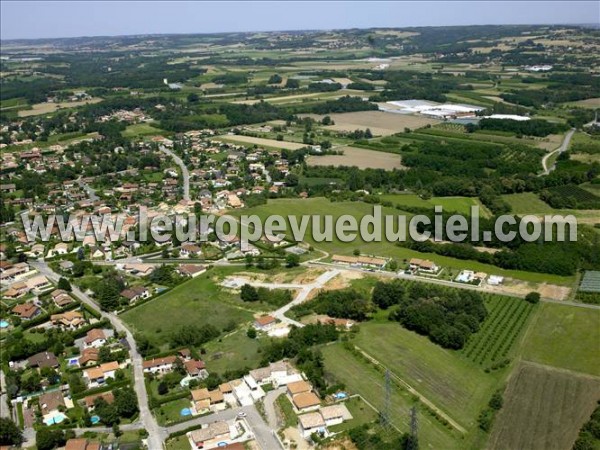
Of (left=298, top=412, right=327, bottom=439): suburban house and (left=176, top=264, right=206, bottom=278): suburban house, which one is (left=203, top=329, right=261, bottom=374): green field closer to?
(left=298, top=412, right=327, bottom=439): suburban house

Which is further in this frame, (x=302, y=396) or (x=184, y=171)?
(x=184, y=171)

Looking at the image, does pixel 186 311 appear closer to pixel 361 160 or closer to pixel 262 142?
pixel 361 160

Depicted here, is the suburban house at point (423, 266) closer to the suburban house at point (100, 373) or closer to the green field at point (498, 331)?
the green field at point (498, 331)

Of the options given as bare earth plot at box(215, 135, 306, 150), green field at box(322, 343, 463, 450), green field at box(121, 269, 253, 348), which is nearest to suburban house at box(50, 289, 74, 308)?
green field at box(121, 269, 253, 348)

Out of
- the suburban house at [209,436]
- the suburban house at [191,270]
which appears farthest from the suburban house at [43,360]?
the suburban house at [191,270]

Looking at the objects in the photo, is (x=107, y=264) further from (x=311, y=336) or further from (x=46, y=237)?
(x=311, y=336)

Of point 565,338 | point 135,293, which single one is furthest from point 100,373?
point 565,338
